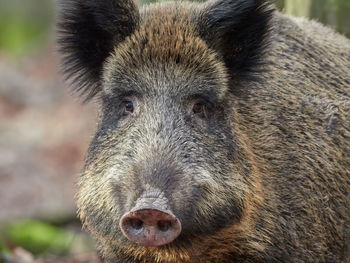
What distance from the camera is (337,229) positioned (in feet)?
24.4

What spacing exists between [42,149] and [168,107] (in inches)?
468

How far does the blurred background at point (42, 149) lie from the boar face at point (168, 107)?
97cm

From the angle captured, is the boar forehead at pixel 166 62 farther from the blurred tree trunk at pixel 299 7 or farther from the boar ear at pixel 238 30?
the blurred tree trunk at pixel 299 7

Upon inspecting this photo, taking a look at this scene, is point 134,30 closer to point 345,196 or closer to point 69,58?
point 69,58

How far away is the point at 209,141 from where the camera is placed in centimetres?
653

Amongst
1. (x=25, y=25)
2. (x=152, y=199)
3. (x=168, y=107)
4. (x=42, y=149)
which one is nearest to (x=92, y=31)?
(x=168, y=107)

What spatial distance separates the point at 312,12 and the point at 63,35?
4003mm

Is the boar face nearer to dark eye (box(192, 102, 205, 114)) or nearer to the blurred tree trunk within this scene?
dark eye (box(192, 102, 205, 114))

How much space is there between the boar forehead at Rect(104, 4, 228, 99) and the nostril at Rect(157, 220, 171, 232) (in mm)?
1326

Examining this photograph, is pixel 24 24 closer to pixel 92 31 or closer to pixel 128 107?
pixel 92 31

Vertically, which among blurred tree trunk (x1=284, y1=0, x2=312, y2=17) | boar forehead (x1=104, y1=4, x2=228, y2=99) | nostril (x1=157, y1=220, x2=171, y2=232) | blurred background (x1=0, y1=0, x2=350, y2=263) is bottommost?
blurred background (x1=0, y1=0, x2=350, y2=263)

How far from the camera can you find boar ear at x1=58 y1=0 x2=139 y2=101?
684 centimetres

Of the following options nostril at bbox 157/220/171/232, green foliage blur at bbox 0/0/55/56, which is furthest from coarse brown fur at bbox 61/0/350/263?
green foliage blur at bbox 0/0/55/56

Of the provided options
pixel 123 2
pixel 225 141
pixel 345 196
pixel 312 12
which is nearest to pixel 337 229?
pixel 345 196
